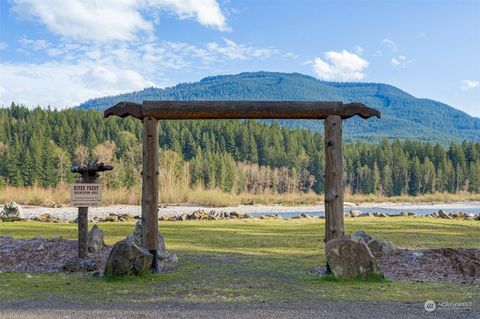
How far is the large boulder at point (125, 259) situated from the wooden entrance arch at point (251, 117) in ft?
2.22

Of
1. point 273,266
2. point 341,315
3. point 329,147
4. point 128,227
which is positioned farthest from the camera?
point 128,227

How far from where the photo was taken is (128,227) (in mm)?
23234

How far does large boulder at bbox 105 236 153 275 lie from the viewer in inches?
425

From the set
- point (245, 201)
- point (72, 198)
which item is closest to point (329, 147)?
point (72, 198)

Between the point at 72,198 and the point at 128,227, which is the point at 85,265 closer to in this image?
the point at 72,198

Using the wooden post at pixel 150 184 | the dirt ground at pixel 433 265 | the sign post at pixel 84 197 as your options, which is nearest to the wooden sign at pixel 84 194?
the sign post at pixel 84 197

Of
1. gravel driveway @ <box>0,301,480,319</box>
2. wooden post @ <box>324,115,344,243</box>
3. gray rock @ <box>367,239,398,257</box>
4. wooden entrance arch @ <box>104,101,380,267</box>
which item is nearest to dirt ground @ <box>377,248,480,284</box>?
gray rock @ <box>367,239,398,257</box>

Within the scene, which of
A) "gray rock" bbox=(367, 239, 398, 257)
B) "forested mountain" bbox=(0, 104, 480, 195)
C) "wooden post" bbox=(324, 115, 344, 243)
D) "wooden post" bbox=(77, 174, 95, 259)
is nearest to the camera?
"wooden post" bbox=(324, 115, 344, 243)

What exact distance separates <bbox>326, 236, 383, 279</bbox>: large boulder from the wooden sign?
15.9ft

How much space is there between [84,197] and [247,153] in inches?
3498

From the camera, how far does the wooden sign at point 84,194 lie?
12.1 meters

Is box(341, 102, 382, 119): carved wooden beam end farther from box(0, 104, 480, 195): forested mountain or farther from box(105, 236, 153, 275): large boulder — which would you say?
box(0, 104, 480, 195): forested mountain

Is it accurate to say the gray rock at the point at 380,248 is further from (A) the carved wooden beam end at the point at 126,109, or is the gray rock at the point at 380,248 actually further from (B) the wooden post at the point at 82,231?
(B) the wooden post at the point at 82,231

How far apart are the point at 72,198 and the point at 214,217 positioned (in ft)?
59.6
